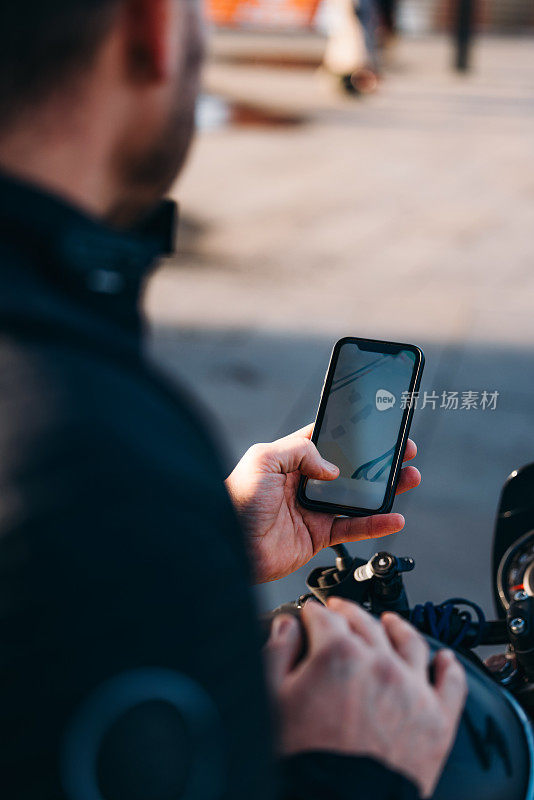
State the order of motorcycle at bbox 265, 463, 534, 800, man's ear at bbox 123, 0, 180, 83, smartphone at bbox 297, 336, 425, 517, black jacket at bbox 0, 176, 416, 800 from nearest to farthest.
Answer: black jacket at bbox 0, 176, 416, 800, man's ear at bbox 123, 0, 180, 83, motorcycle at bbox 265, 463, 534, 800, smartphone at bbox 297, 336, 425, 517

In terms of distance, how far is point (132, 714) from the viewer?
67 centimetres

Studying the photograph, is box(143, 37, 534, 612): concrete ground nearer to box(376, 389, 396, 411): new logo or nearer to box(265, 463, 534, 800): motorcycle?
box(265, 463, 534, 800): motorcycle

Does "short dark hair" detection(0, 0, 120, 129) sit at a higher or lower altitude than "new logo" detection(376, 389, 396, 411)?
higher

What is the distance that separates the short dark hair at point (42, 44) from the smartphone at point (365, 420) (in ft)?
2.69

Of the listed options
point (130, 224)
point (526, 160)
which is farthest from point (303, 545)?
point (526, 160)

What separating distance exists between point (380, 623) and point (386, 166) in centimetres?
876

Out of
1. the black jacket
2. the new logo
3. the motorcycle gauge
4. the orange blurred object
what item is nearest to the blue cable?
the motorcycle gauge

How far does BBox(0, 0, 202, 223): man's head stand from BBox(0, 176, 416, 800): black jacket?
2.3 inches

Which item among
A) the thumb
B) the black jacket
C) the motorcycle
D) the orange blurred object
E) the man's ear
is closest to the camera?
the black jacket

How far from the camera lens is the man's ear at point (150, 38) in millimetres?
801

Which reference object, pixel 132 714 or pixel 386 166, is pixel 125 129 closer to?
pixel 132 714

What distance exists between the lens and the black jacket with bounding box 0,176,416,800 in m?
0.66

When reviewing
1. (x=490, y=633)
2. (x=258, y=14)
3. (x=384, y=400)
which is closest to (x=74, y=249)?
(x=384, y=400)

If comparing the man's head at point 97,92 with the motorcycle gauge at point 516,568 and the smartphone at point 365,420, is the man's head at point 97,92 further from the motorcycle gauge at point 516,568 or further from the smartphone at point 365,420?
the motorcycle gauge at point 516,568
